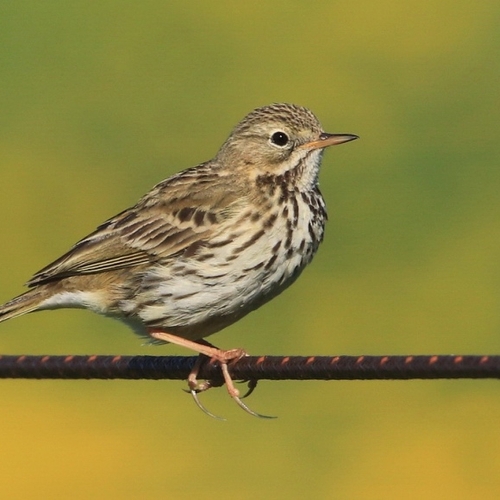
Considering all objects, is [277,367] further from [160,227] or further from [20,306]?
[20,306]

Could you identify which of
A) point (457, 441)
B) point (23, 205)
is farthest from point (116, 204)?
point (457, 441)

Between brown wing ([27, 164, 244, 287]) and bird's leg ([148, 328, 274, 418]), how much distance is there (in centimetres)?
48

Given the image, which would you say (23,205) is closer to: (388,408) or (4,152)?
(4,152)

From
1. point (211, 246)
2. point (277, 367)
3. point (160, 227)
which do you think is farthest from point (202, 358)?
point (277, 367)

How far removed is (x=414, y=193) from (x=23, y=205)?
11.9 feet

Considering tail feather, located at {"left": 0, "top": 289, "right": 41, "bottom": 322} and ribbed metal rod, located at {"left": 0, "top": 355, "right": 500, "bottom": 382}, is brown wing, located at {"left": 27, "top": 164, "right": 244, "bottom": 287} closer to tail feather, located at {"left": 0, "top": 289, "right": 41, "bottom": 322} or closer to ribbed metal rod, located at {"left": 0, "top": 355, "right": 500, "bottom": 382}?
tail feather, located at {"left": 0, "top": 289, "right": 41, "bottom": 322}

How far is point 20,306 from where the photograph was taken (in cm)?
995

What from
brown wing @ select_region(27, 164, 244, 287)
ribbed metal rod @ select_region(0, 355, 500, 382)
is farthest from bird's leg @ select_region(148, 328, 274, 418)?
brown wing @ select_region(27, 164, 244, 287)

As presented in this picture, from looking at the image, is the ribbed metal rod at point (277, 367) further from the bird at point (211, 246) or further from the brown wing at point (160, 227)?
the brown wing at point (160, 227)

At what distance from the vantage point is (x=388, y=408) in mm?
12625

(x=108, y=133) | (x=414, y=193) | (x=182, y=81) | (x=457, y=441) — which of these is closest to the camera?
(x=457, y=441)

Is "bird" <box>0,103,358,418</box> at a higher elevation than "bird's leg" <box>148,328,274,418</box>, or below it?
higher

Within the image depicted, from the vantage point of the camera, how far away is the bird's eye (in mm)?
10266

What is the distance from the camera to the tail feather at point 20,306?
32.5 ft
